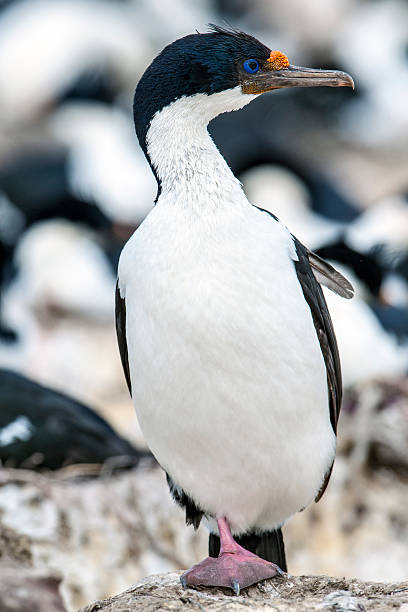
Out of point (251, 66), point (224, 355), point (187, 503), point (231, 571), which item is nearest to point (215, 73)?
point (251, 66)

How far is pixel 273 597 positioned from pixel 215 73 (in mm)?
1720

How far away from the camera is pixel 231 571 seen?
11.2 feet

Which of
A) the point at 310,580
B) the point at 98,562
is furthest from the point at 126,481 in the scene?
the point at 310,580

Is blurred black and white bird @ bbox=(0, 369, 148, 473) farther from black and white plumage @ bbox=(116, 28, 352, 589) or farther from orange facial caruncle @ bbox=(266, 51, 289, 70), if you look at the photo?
orange facial caruncle @ bbox=(266, 51, 289, 70)

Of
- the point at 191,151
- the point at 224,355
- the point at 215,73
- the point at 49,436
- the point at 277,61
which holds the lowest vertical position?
the point at 224,355

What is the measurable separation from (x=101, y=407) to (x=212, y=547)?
3.83 m

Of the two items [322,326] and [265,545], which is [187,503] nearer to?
[265,545]

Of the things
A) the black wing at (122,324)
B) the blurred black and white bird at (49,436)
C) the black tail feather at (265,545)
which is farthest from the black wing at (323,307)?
the blurred black and white bird at (49,436)

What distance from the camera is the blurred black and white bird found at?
500 centimetres

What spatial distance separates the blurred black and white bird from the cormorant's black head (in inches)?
73.0

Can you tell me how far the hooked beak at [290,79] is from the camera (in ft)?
11.9

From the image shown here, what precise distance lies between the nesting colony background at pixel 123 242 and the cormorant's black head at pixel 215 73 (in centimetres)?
190

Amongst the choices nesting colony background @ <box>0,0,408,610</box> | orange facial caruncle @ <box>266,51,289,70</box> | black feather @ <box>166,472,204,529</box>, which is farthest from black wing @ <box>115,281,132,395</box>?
nesting colony background @ <box>0,0,408,610</box>

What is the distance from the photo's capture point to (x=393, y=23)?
46.3 feet
